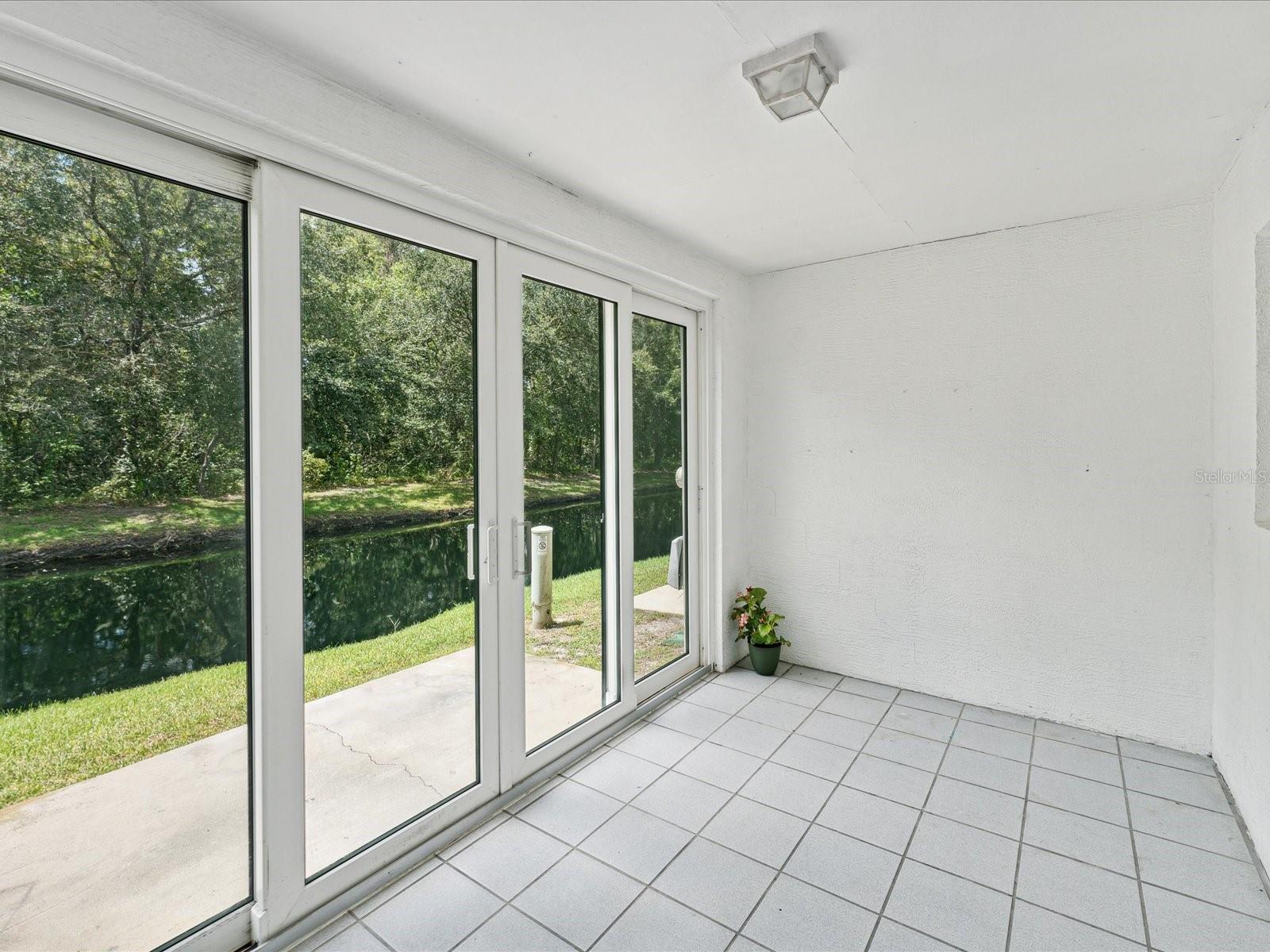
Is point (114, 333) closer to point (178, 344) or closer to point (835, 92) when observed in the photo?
point (178, 344)

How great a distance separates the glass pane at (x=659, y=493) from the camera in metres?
3.14

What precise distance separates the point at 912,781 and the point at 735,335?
2.46 m

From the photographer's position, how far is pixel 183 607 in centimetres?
158

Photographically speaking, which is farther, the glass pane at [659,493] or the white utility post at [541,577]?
the glass pane at [659,493]

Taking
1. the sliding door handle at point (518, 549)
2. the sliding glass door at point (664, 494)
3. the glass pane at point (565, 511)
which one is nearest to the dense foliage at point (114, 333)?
the sliding door handle at point (518, 549)

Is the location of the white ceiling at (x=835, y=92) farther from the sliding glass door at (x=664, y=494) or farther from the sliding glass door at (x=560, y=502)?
the sliding glass door at (x=664, y=494)

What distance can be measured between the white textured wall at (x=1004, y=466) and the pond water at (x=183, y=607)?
7.39 feet

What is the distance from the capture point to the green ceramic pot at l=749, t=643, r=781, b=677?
3553mm

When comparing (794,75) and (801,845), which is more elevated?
(794,75)

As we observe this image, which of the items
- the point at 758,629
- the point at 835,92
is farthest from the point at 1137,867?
the point at 835,92

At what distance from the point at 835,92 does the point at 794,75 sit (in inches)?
9.1

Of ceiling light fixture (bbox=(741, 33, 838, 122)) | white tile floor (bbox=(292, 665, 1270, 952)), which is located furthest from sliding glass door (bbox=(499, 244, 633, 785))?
ceiling light fixture (bbox=(741, 33, 838, 122))

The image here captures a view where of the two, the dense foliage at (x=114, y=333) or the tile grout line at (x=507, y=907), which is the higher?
the dense foliage at (x=114, y=333)

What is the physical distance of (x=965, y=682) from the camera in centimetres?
322
